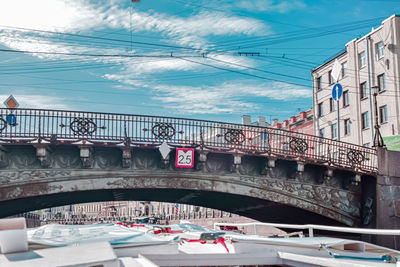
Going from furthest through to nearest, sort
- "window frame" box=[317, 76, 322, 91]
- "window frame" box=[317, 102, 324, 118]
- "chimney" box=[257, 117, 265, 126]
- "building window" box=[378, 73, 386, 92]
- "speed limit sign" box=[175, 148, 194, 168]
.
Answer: "chimney" box=[257, 117, 265, 126] → "window frame" box=[317, 76, 322, 91] → "window frame" box=[317, 102, 324, 118] → "building window" box=[378, 73, 386, 92] → "speed limit sign" box=[175, 148, 194, 168]

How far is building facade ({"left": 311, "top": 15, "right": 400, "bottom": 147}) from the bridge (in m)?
13.2

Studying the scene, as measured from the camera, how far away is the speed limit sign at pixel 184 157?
1781 centimetres

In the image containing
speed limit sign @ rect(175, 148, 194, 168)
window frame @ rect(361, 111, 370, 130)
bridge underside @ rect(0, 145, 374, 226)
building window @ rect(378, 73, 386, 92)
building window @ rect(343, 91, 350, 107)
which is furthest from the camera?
building window @ rect(343, 91, 350, 107)

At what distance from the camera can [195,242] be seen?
6.59m

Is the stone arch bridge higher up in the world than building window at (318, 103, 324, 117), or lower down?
lower down

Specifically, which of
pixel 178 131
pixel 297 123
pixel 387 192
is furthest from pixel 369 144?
pixel 178 131

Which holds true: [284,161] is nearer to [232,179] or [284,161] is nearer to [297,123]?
[232,179]

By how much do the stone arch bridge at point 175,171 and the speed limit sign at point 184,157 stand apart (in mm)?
249

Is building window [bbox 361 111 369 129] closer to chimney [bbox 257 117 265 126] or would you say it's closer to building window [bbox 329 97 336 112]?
building window [bbox 329 97 336 112]

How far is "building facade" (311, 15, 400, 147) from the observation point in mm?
36625

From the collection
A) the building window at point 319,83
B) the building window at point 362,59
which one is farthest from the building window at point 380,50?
the building window at point 319,83

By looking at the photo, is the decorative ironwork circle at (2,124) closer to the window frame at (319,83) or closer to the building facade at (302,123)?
the window frame at (319,83)

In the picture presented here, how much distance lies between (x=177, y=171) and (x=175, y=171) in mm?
87

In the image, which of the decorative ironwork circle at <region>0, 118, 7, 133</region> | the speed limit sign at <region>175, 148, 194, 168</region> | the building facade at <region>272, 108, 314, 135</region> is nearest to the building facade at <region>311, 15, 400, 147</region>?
the building facade at <region>272, 108, 314, 135</region>
